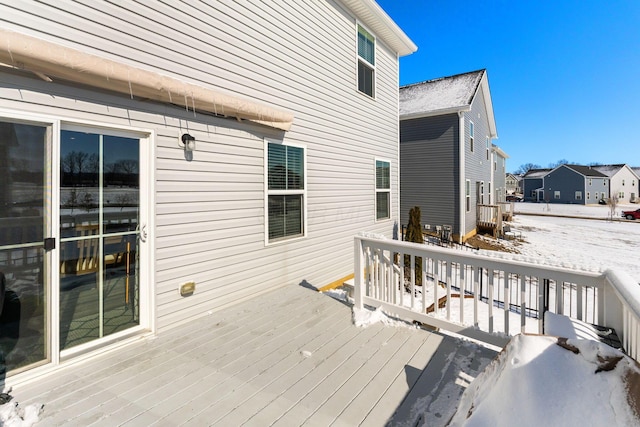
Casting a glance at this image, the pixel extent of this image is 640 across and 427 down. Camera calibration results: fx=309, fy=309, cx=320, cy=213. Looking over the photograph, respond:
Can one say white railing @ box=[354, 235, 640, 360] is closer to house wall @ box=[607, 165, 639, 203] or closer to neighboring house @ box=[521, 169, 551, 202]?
neighboring house @ box=[521, 169, 551, 202]

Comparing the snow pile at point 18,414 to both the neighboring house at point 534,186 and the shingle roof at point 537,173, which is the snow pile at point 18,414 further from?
the shingle roof at point 537,173

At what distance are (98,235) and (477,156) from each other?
15411mm

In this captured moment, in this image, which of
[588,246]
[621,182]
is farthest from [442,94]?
[621,182]

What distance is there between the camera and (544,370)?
1.26m

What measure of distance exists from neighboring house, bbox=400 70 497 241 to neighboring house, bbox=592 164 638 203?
36.8 metres

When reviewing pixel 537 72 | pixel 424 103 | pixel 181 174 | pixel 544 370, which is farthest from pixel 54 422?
pixel 537 72

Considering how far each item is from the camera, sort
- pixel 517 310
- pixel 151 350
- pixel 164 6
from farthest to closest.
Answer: pixel 517 310
pixel 164 6
pixel 151 350

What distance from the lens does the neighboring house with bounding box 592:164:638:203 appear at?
38.3m

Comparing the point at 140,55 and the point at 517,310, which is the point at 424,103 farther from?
the point at 140,55

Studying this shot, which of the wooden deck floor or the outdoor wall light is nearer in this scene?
the wooden deck floor

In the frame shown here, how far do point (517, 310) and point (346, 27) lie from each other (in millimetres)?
6456

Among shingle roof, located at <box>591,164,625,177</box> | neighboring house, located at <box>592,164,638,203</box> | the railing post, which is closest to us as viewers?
the railing post

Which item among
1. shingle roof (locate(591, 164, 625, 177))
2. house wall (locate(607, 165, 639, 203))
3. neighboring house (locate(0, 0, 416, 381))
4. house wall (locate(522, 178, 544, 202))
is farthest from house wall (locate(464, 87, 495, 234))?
house wall (locate(607, 165, 639, 203))

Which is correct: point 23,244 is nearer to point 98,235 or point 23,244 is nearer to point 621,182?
point 98,235
